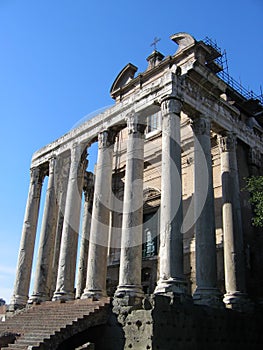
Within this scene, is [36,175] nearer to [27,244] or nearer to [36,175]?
[36,175]

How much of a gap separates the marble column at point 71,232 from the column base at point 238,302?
6621mm

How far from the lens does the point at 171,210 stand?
1384 centimetres

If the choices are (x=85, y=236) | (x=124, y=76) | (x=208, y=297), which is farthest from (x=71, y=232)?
(x=124, y=76)

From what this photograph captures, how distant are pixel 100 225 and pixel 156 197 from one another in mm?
5114

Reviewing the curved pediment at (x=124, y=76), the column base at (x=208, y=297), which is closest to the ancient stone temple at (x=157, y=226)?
the column base at (x=208, y=297)

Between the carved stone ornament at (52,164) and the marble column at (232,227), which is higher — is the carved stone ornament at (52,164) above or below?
above

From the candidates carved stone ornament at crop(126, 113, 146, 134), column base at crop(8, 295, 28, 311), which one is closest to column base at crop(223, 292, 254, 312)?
carved stone ornament at crop(126, 113, 146, 134)

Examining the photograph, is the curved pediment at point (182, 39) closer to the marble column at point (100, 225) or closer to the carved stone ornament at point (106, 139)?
the carved stone ornament at point (106, 139)

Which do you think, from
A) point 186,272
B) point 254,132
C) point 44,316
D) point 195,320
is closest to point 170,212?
point 195,320

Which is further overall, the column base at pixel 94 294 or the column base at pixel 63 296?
the column base at pixel 63 296

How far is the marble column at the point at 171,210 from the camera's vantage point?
42.8 feet

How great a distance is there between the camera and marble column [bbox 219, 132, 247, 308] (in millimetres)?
15502

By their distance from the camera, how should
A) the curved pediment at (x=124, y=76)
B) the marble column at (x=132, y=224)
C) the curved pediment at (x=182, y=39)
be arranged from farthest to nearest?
1. the curved pediment at (x=124, y=76)
2. the curved pediment at (x=182, y=39)
3. the marble column at (x=132, y=224)

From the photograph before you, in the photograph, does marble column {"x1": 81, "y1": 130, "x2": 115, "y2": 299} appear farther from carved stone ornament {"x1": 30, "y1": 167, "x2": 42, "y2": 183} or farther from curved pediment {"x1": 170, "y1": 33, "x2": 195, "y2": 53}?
curved pediment {"x1": 170, "y1": 33, "x2": 195, "y2": 53}
